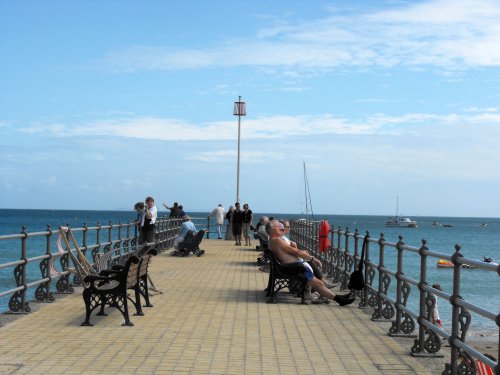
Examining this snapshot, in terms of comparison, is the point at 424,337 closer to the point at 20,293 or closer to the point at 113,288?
the point at 113,288

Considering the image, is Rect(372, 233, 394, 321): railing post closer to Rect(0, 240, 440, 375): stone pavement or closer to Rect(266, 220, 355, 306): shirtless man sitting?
Rect(0, 240, 440, 375): stone pavement

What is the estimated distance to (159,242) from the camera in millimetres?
27000

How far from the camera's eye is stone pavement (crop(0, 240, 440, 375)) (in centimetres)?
789

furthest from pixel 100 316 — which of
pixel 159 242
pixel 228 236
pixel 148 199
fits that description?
pixel 228 236

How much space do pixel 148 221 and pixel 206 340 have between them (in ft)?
39.1

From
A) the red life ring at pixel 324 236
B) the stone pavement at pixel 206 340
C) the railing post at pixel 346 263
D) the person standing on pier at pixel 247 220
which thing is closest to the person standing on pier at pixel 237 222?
the person standing on pier at pixel 247 220

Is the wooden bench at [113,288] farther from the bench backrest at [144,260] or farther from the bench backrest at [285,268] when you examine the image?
the bench backrest at [285,268]

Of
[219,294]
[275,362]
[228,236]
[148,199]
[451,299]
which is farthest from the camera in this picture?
[228,236]

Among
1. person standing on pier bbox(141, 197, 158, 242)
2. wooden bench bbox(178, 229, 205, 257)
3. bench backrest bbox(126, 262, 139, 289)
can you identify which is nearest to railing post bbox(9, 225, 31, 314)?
bench backrest bbox(126, 262, 139, 289)

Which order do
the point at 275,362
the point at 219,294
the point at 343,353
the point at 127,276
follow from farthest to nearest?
the point at 219,294, the point at 127,276, the point at 343,353, the point at 275,362

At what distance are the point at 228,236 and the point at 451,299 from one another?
103 feet

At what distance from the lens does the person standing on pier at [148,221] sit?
68.5 feet

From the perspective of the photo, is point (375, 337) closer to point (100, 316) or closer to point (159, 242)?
point (100, 316)

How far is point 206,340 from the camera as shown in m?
9.38
